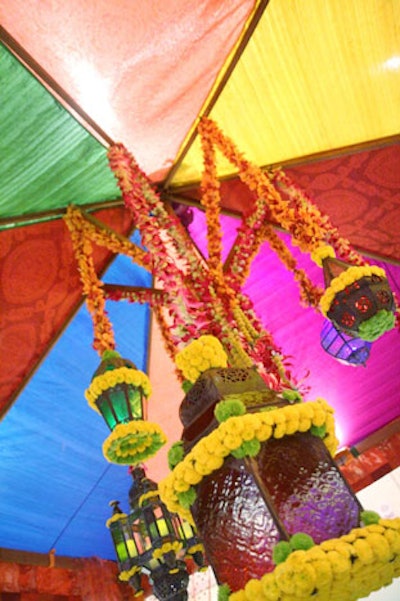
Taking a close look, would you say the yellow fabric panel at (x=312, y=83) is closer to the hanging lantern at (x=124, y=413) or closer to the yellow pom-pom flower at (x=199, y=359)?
the hanging lantern at (x=124, y=413)

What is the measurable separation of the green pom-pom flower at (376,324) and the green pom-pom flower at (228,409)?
1016 mm

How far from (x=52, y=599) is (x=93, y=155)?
365cm

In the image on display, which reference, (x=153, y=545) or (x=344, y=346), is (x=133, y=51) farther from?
(x=153, y=545)

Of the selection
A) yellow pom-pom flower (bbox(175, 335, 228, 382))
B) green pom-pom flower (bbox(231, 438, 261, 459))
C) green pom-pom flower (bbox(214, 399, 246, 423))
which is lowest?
green pom-pom flower (bbox(231, 438, 261, 459))

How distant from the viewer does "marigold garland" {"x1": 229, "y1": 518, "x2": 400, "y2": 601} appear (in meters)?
1.33

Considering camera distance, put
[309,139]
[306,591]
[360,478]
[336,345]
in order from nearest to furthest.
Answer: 1. [306,591]
2. [336,345]
3. [309,139]
4. [360,478]

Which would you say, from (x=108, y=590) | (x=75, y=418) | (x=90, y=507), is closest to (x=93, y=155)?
(x=75, y=418)

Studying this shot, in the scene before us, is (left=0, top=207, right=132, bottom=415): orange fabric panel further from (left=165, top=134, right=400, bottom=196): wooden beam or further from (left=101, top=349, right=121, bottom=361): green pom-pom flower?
(left=165, top=134, right=400, bottom=196): wooden beam

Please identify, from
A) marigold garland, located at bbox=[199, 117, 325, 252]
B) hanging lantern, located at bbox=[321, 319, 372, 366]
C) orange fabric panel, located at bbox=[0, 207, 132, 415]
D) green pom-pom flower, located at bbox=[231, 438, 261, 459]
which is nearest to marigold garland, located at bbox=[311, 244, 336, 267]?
marigold garland, located at bbox=[199, 117, 325, 252]

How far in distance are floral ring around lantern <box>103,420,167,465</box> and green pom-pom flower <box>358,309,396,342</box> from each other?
3.58ft

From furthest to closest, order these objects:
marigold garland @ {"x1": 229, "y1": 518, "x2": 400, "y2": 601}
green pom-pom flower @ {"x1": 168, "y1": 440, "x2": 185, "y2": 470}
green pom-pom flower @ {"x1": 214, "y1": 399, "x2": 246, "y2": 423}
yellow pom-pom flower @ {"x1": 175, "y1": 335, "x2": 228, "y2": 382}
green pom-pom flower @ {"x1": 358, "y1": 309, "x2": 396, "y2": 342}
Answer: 1. green pom-pom flower @ {"x1": 358, "y1": 309, "x2": 396, "y2": 342}
2. yellow pom-pom flower @ {"x1": 175, "y1": 335, "x2": 228, "y2": 382}
3. green pom-pom flower @ {"x1": 168, "y1": 440, "x2": 185, "y2": 470}
4. green pom-pom flower @ {"x1": 214, "y1": 399, "x2": 246, "y2": 423}
5. marigold garland @ {"x1": 229, "y1": 518, "x2": 400, "y2": 601}

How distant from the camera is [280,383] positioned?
2.92m

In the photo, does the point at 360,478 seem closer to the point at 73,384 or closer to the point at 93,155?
the point at 73,384

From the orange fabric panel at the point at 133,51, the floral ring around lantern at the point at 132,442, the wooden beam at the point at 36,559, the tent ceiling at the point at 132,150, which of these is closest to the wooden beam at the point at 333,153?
the tent ceiling at the point at 132,150
